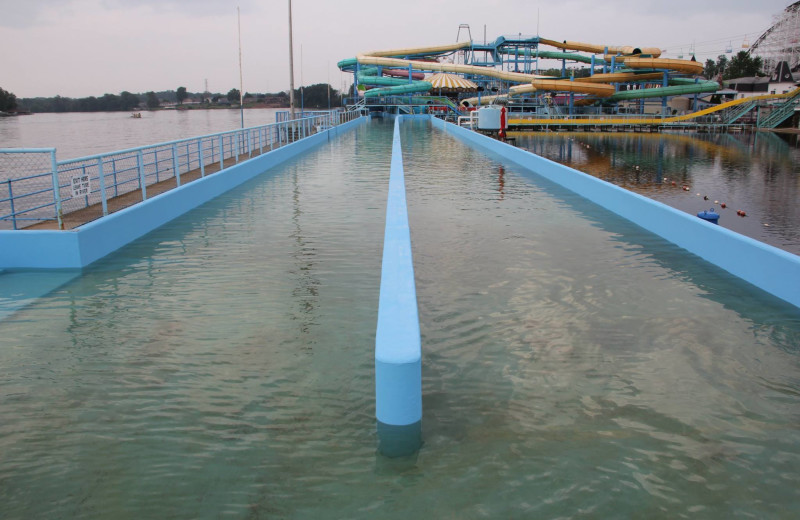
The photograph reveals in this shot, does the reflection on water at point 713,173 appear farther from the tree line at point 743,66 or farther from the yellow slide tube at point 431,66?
the tree line at point 743,66

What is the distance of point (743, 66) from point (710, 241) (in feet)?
443

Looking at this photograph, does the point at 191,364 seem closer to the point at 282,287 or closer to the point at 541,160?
the point at 282,287

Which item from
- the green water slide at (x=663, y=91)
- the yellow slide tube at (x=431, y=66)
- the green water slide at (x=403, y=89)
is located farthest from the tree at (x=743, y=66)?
the green water slide at (x=403, y=89)

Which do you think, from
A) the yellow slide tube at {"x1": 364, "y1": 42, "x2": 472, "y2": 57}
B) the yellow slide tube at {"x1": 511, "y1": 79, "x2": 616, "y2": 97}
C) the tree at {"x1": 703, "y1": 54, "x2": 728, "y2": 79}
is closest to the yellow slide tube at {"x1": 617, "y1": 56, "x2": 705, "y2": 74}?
the yellow slide tube at {"x1": 511, "y1": 79, "x2": 616, "y2": 97}

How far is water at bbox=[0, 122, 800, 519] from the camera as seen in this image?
11.1ft

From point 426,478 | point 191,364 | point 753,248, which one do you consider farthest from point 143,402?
point 753,248

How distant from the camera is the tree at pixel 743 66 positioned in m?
120

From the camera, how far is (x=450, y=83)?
2751 inches

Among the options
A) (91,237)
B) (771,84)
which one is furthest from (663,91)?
(91,237)

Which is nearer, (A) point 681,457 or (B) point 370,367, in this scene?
(A) point 681,457

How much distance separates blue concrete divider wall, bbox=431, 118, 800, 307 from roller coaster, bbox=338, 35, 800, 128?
45.7 meters

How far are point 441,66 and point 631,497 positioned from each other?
249ft

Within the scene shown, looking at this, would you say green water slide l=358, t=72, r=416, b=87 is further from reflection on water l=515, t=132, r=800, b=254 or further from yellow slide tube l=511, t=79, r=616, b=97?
reflection on water l=515, t=132, r=800, b=254

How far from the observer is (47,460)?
3.68 meters
